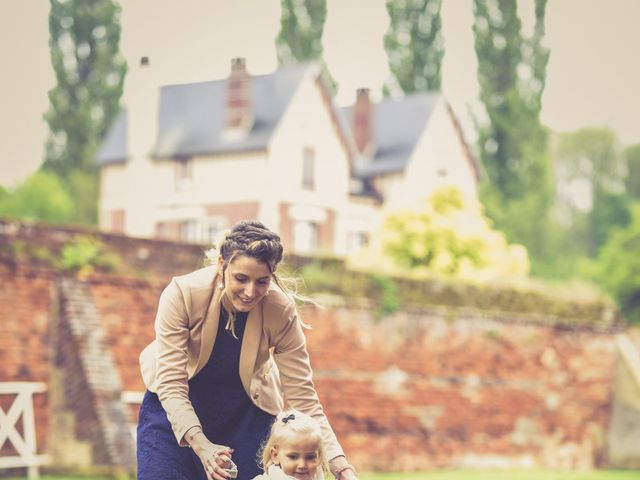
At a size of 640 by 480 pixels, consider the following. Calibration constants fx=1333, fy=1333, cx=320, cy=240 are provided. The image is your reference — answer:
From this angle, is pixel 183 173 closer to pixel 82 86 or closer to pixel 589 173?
pixel 82 86

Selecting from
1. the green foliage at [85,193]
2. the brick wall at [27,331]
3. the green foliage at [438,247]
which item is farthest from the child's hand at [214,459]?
the green foliage at [85,193]

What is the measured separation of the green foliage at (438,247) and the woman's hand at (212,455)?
645 inches

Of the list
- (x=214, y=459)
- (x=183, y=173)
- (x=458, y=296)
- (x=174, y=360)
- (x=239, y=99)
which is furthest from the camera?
(x=239, y=99)

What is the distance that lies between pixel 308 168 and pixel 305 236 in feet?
4.75

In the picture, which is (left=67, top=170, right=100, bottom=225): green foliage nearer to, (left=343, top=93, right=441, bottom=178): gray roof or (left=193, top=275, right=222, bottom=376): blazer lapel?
(left=343, top=93, right=441, bottom=178): gray roof

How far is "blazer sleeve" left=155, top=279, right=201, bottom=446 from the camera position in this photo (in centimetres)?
430

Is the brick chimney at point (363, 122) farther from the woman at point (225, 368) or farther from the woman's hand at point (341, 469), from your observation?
the woman's hand at point (341, 469)

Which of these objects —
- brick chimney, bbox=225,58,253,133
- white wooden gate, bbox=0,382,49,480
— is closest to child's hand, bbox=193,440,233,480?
white wooden gate, bbox=0,382,49,480

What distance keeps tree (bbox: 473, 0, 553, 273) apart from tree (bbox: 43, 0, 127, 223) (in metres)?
9.38

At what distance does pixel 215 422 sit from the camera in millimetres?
4641

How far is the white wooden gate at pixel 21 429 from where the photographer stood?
12.0 m

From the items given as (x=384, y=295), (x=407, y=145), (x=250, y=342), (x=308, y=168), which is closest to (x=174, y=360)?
(x=250, y=342)

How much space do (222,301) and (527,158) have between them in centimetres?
3038

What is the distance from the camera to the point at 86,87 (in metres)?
31.5
